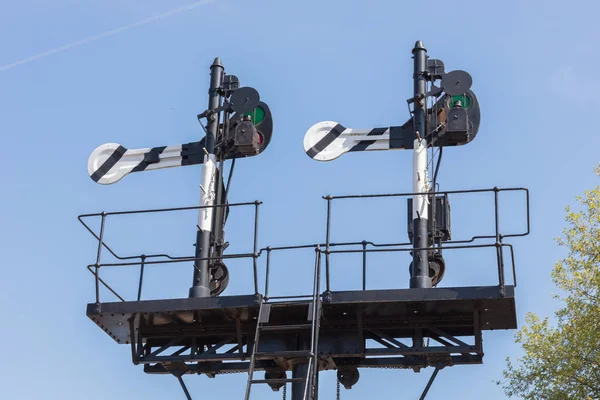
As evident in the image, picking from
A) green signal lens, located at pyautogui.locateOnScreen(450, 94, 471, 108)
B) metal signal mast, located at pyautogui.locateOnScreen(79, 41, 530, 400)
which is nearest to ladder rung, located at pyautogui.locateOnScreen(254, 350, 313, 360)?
metal signal mast, located at pyautogui.locateOnScreen(79, 41, 530, 400)

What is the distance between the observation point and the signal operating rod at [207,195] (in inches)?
580

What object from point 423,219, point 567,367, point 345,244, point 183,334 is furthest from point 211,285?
point 567,367

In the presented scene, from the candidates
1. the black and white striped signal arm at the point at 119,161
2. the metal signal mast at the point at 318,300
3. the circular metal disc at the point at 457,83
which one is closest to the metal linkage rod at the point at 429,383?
the metal signal mast at the point at 318,300

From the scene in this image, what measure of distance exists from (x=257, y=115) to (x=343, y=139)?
1.58 m

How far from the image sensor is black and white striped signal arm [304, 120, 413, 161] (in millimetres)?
15852

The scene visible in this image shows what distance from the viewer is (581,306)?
78.8ft

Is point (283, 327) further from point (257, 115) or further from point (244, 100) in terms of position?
point (257, 115)

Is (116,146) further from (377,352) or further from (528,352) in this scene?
(528,352)

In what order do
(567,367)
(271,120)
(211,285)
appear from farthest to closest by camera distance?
(567,367)
(271,120)
(211,285)

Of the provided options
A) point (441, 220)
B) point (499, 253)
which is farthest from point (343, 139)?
point (499, 253)

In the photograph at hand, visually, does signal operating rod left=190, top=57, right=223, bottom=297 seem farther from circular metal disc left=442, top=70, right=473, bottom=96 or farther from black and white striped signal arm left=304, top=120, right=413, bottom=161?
circular metal disc left=442, top=70, right=473, bottom=96

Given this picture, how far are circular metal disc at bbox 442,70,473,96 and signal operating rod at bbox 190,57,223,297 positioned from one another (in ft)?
12.3

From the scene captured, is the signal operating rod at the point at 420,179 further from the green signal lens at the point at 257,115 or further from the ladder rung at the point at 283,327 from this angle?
the green signal lens at the point at 257,115

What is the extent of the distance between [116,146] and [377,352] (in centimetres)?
609
